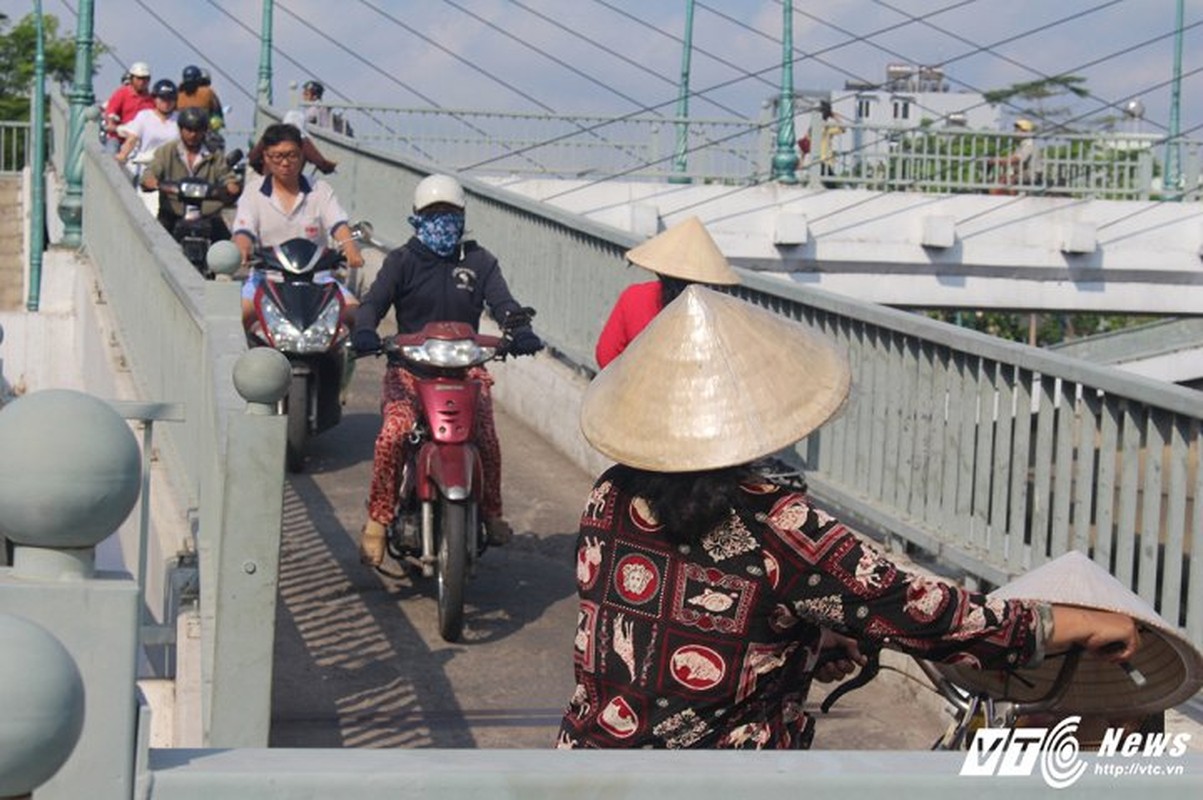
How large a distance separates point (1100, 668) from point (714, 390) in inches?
37.2

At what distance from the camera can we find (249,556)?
5.33m

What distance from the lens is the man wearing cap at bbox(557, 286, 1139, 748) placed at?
3.69 meters

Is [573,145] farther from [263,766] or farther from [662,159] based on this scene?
[263,766]

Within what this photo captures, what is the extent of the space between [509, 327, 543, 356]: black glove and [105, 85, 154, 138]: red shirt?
1336 cm

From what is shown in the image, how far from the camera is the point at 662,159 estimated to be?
95.7 feet

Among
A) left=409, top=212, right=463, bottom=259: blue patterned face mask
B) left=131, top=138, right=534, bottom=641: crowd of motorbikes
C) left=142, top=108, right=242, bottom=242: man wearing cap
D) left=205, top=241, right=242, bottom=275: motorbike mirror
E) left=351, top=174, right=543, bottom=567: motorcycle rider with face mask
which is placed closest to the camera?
left=205, top=241, right=242, bottom=275: motorbike mirror

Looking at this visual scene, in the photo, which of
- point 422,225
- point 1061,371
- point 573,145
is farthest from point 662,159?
point 1061,371

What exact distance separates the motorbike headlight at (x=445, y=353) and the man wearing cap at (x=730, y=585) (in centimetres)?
475

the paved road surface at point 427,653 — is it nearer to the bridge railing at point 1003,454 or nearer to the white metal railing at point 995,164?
the bridge railing at point 1003,454

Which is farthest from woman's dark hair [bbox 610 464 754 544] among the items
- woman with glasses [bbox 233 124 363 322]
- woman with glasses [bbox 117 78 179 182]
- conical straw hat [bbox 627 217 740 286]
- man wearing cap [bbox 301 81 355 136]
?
man wearing cap [bbox 301 81 355 136]

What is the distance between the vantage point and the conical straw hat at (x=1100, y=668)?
380 centimetres

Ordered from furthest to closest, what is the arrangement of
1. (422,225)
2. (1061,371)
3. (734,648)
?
1. (422,225)
2. (1061,371)
3. (734,648)

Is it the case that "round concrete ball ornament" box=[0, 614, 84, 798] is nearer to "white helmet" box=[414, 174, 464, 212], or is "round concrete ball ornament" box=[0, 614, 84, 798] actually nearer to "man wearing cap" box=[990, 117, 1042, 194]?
"white helmet" box=[414, 174, 464, 212]

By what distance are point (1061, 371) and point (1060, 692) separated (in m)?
3.53
